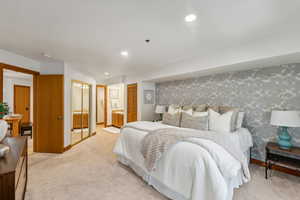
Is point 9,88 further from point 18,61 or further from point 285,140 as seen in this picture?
point 285,140

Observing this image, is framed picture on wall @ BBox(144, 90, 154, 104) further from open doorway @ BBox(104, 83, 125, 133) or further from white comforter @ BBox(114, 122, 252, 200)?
white comforter @ BBox(114, 122, 252, 200)

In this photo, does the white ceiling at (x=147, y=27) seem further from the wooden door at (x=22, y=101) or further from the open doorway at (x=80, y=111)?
the wooden door at (x=22, y=101)

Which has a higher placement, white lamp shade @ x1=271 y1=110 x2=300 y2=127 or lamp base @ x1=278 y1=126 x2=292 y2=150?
white lamp shade @ x1=271 y1=110 x2=300 y2=127

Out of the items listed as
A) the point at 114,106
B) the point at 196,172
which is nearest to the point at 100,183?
the point at 196,172

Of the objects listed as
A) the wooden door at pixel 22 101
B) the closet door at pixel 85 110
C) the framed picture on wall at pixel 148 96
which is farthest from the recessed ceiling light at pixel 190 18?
the wooden door at pixel 22 101

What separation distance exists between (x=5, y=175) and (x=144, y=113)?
4.17 m

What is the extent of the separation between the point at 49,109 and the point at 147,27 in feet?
11.1

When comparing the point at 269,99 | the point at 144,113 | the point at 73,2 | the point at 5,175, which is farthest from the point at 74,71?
the point at 269,99

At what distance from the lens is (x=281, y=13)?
5.40 ft

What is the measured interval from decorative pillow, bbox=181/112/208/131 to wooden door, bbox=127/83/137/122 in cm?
248

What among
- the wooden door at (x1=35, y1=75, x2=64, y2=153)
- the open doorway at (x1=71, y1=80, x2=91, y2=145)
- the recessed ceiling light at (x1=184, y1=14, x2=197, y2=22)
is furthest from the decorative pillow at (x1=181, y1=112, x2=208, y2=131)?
the open doorway at (x1=71, y1=80, x2=91, y2=145)

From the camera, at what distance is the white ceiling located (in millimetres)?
1500

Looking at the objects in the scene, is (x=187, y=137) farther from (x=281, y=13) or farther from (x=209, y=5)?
(x=281, y=13)

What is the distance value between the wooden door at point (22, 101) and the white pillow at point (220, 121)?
21.6ft
